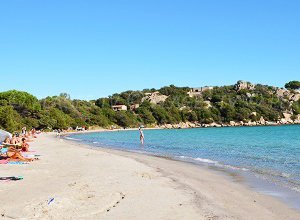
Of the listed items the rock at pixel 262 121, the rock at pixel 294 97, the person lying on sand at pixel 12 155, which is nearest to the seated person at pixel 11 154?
the person lying on sand at pixel 12 155

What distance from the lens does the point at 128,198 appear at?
9.74m

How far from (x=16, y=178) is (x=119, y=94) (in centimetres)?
17288

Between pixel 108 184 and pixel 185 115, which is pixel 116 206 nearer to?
pixel 108 184

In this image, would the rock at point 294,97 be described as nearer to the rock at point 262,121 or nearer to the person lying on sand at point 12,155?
the rock at point 262,121

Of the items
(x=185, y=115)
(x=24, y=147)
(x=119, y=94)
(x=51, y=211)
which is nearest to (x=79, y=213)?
(x=51, y=211)

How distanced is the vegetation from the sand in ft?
227

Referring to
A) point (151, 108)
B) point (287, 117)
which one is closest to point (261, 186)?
point (151, 108)

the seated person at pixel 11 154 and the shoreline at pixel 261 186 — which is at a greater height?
the seated person at pixel 11 154

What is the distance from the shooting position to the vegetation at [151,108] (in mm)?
89875

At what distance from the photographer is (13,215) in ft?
25.8

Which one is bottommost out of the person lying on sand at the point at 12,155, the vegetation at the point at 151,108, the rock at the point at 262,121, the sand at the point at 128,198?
the sand at the point at 128,198

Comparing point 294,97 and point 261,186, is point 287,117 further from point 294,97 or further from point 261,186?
point 261,186

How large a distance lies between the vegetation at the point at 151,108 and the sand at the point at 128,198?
69241 mm

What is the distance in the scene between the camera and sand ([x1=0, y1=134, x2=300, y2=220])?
8.19m
